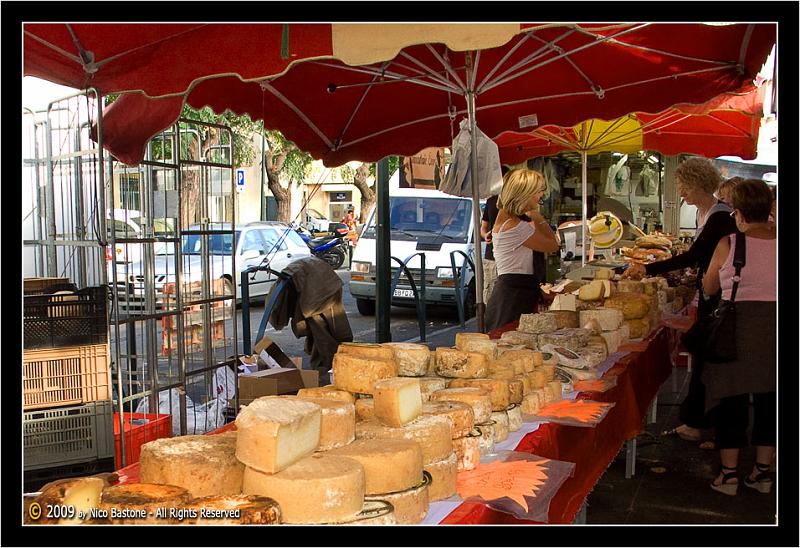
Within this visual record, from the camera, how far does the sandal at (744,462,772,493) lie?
4.43 meters

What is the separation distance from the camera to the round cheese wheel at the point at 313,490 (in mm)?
1740

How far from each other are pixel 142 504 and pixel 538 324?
288 centimetres

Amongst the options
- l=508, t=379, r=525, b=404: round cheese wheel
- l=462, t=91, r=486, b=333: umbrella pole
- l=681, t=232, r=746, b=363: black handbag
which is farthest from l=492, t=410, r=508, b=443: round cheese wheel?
l=462, t=91, r=486, b=333: umbrella pole

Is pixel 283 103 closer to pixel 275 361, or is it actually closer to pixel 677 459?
pixel 275 361

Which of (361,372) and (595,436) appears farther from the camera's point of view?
(595,436)

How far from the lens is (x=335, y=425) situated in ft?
6.73

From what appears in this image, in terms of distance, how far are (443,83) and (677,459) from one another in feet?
9.74

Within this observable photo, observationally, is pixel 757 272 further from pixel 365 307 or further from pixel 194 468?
pixel 365 307

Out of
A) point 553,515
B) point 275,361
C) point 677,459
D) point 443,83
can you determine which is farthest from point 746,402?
point 275,361

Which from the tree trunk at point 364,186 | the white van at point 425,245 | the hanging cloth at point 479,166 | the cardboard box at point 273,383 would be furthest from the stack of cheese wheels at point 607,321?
the tree trunk at point 364,186

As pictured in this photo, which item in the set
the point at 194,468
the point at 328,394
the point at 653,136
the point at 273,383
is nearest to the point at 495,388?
the point at 328,394

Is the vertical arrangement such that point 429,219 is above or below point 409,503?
above

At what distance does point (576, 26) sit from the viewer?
324 centimetres

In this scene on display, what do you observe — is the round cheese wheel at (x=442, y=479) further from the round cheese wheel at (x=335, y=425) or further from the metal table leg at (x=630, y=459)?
the metal table leg at (x=630, y=459)
